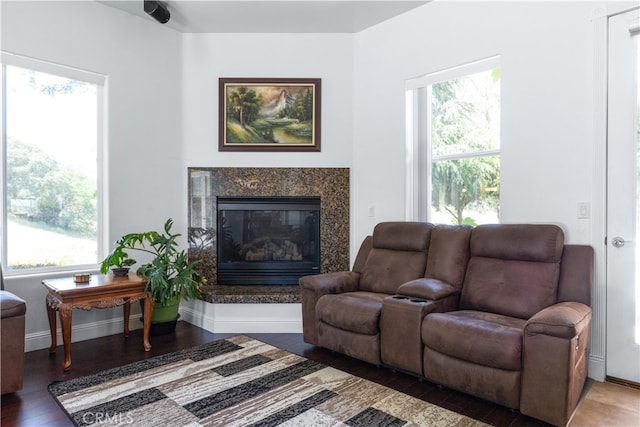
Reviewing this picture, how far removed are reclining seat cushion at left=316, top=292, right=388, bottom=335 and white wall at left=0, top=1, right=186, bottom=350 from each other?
2.01 meters

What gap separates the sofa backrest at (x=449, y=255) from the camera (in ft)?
9.64

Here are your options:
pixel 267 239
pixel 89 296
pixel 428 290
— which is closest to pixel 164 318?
pixel 89 296

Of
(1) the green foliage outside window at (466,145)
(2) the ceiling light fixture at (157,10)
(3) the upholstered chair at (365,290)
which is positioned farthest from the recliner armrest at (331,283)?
(2) the ceiling light fixture at (157,10)

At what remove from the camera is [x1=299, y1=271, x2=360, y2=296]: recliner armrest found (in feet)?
10.3

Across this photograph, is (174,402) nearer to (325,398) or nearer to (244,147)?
(325,398)

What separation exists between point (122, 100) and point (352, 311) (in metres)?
2.92

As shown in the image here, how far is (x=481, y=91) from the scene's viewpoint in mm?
3342

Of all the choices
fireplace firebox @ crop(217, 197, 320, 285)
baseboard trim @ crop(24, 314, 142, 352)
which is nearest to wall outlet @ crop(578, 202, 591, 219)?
fireplace firebox @ crop(217, 197, 320, 285)

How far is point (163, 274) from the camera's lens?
3273mm

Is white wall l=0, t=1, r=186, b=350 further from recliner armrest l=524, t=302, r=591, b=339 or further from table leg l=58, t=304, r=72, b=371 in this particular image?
recliner armrest l=524, t=302, r=591, b=339

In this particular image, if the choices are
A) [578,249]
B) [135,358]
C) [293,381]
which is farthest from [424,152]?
[135,358]

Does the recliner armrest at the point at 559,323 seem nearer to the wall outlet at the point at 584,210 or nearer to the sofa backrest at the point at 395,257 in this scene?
the wall outlet at the point at 584,210

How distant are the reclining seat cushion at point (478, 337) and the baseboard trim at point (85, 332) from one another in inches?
111

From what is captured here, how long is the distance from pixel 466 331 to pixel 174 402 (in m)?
1.73
